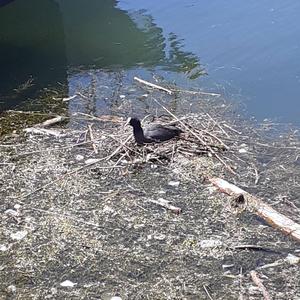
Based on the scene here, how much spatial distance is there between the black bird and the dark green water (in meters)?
1.50

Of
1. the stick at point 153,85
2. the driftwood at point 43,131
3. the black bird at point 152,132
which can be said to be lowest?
the stick at point 153,85

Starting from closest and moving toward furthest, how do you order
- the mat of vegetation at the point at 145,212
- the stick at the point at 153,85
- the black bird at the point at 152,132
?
the mat of vegetation at the point at 145,212 → the black bird at the point at 152,132 → the stick at the point at 153,85

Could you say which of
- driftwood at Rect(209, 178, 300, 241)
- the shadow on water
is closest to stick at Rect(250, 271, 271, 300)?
driftwood at Rect(209, 178, 300, 241)

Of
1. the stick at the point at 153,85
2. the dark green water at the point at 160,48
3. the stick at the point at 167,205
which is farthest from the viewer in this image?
the dark green water at the point at 160,48

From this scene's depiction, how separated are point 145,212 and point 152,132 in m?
1.15

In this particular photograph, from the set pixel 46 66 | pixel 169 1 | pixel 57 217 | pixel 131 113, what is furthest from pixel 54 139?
pixel 169 1

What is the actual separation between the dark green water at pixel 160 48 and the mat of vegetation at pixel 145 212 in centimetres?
120

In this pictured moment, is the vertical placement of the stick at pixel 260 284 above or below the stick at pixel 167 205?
above

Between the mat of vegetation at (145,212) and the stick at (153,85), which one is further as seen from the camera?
the stick at (153,85)

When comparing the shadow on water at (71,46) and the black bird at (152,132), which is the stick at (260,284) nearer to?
the black bird at (152,132)

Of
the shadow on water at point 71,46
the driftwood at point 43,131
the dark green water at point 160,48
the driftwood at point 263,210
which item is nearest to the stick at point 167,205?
the driftwood at point 263,210

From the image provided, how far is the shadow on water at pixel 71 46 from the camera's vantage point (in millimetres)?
8758

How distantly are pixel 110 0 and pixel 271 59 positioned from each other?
4.26 m

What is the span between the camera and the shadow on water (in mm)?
8758
